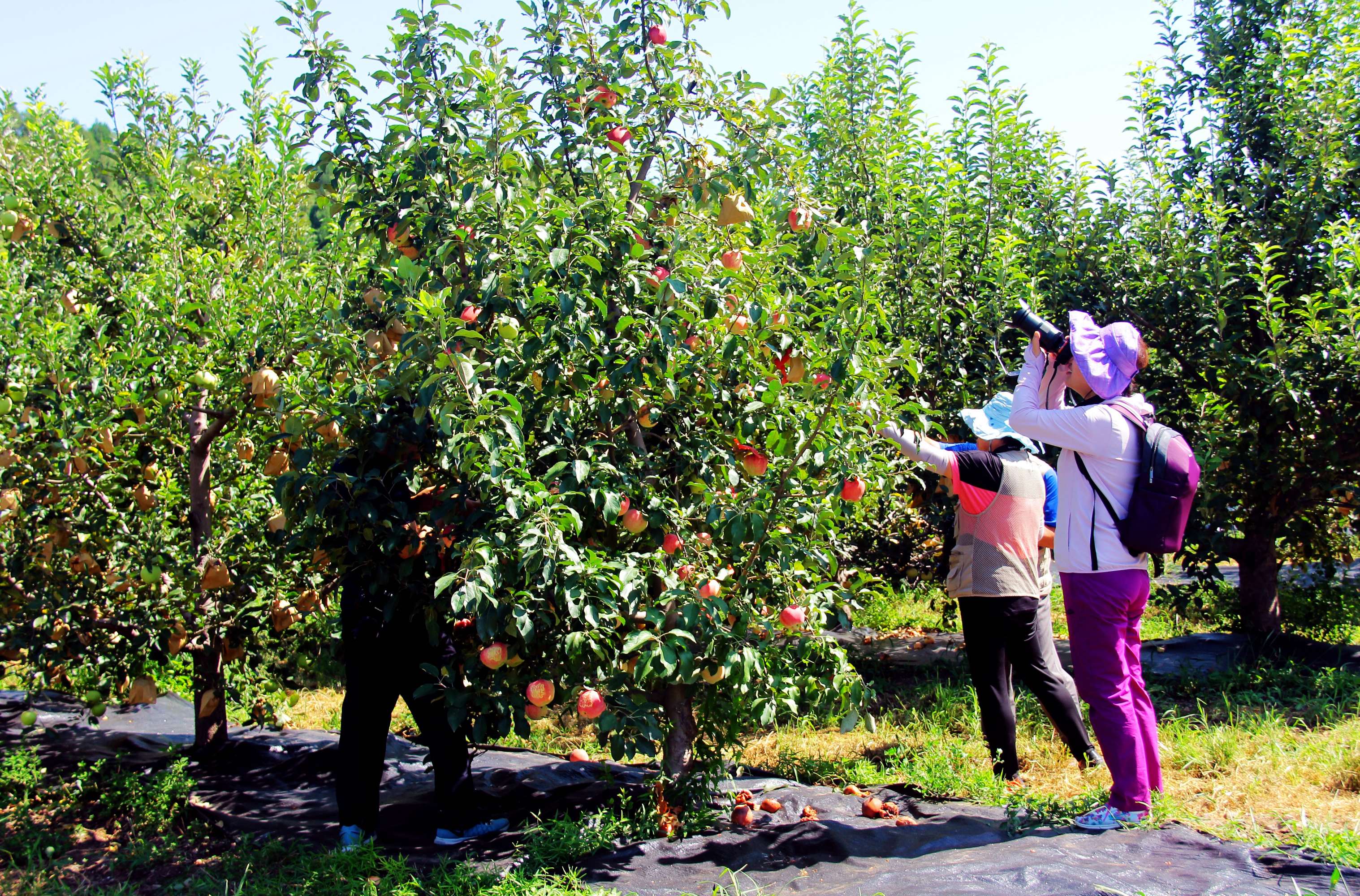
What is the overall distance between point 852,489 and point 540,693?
1021mm

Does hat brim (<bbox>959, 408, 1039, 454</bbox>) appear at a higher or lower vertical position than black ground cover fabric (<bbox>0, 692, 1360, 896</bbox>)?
higher

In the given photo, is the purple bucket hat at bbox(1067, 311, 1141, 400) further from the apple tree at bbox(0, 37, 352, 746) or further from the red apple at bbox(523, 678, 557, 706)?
the apple tree at bbox(0, 37, 352, 746)

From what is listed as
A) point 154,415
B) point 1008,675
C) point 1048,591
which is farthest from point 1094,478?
point 154,415

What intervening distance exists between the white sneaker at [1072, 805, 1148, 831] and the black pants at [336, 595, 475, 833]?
186 cm

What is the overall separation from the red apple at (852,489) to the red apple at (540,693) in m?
0.97

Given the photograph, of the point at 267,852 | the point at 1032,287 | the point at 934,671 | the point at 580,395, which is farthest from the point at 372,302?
the point at 934,671

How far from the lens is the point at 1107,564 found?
8.80 feet

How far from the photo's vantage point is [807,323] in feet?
9.86

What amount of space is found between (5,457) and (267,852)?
64.2 inches

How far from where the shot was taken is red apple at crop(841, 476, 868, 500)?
2.65 m

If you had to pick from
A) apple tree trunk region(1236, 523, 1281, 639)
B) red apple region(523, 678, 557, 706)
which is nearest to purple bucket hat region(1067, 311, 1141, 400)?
red apple region(523, 678, 557, 706)

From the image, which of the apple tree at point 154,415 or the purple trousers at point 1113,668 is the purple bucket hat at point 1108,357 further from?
the apple tree at point 154,415

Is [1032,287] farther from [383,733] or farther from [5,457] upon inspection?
[5,457]

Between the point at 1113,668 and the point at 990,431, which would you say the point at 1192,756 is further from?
the point at 990,431
